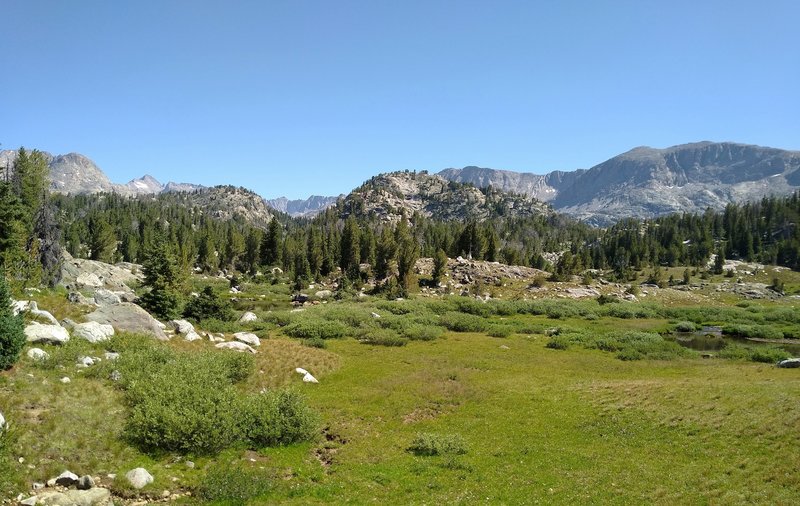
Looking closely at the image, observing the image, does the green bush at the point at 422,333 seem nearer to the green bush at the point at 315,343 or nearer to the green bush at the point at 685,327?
the green bush at the point at 315,343

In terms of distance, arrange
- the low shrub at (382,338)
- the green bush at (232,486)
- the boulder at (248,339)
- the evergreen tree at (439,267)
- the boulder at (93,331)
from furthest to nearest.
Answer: the evergreen tree at (439,267), the low shrub at (382,338), the boulder at (248,339), the boulder at (93,331), the green bush at (232,486)

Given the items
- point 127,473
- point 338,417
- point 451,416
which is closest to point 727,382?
point 451,416

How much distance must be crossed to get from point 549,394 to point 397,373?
11910mm

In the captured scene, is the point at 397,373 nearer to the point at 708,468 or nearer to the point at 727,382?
the point at 708,468

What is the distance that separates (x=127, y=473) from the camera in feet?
53.5

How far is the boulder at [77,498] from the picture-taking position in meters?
13.5

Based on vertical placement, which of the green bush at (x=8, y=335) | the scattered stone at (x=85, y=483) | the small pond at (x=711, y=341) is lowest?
the small pond at (x=711, y=341)

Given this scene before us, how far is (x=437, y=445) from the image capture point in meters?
21.8

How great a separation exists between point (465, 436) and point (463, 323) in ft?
136

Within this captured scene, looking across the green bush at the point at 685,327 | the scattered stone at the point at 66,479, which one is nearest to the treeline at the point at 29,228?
the scattered stone at the point at 66,479

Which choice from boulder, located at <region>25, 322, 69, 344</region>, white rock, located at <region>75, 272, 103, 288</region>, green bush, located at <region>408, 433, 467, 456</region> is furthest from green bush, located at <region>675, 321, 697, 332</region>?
white rock, located at <region>75, 272, 103, 288</region>

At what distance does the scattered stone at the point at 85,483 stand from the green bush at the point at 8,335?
9407mm

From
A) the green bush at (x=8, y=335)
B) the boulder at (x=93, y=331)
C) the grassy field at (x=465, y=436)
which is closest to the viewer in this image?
the grassy field at (x=465, y=436)

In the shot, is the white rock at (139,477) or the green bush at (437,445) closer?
the white rock at (139,477)
